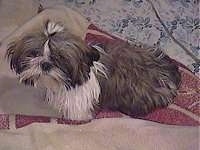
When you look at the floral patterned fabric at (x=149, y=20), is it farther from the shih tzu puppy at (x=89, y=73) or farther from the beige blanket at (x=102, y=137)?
the beige blanket at (x=102, y=137)

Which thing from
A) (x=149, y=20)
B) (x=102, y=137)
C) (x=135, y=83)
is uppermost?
(x=149, y=20)

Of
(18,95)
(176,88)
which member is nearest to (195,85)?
(176,88)

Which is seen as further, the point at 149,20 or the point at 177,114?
the point at 149,20

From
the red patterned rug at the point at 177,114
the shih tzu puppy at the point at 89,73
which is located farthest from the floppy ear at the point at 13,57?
the red patterned rug at the point at 177,114

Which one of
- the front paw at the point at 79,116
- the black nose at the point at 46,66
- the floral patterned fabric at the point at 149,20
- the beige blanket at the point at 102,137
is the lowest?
the beige blanket at the point at 102,137

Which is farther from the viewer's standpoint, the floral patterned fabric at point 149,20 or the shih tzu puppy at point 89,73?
the floral patterned fabric at point 149,20

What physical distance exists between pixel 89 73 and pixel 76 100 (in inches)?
2.4

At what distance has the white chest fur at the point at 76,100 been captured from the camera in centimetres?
118

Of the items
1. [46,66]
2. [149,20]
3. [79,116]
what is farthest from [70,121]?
[149,20]

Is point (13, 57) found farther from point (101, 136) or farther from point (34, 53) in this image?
point (101, 136)

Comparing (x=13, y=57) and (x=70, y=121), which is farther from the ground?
(x=13, y=57)

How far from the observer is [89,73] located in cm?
117

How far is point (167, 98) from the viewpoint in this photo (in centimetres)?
120

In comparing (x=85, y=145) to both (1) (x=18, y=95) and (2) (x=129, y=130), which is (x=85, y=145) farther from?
(1) (x=18, y=95)
